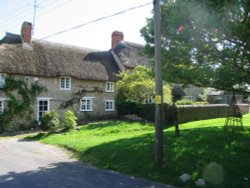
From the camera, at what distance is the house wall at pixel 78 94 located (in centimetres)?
3013

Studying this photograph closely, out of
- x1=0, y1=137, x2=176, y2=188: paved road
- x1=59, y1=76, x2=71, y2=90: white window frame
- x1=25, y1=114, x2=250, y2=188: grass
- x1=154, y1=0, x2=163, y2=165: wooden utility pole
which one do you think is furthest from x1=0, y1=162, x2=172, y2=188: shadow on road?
x1=59, y1=76, x2=71, y2=90: white window frame

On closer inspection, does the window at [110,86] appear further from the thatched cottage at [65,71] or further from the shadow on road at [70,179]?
the shadow on road at [70,179]

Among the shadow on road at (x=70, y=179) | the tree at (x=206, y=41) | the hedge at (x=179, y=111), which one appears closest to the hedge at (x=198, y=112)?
the hedge at (x=179, y=111)

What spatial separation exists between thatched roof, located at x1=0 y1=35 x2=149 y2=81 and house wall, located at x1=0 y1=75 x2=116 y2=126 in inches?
27.4

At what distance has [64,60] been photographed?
32.6 meters

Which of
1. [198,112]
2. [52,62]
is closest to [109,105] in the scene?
[52,62]

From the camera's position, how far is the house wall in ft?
98.9

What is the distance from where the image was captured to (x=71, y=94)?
32.2 m

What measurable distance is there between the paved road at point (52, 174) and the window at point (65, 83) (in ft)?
50.4

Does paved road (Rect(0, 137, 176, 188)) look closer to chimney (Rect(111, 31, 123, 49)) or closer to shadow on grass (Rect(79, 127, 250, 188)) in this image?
Answer: shadow on grass (Rect(79, 127, 250, 188))

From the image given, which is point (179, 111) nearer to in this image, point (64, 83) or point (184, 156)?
point (64, 83)

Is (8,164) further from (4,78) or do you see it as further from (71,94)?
(71,94)

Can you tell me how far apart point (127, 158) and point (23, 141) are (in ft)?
33.3

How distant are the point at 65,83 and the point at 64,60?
236cm
